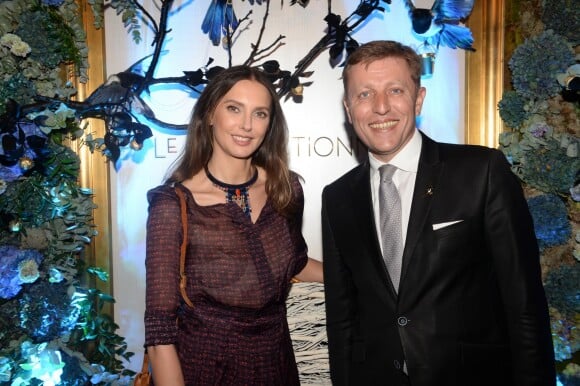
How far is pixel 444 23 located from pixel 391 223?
5.69 ft

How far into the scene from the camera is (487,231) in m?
1.70

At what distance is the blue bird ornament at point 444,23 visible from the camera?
2.96m

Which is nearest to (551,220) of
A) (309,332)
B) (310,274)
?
(310,274)

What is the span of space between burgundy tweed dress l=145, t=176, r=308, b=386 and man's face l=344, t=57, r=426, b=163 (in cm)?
66

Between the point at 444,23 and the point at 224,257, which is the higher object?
the point at 444,23

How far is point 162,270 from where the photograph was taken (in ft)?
6.34

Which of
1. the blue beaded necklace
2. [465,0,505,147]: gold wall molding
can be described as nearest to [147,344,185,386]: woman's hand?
the blue beaded necklace

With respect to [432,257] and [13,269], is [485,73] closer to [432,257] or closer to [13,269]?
[432,257]

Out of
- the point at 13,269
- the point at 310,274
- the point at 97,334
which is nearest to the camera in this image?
the point at 13,269

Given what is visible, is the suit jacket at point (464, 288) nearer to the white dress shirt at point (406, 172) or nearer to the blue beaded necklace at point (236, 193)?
the white dress shirt at point (406, 172)

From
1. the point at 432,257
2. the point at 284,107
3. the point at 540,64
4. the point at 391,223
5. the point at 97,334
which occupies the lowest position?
the point at 97,334

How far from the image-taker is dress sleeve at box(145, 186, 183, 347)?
190 cm

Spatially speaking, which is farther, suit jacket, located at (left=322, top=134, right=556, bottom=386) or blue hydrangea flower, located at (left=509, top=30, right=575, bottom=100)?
blue hydrangea flower, located at (left=509, top=30, right=575, bottom=100)

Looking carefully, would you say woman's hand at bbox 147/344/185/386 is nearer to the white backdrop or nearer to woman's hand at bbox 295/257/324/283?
woman's hand at bbox 295/257/324/283
